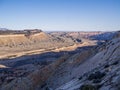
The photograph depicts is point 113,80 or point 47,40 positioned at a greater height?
point 113,80

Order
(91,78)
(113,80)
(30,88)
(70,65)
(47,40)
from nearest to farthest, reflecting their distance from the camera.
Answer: (113,80) < (91,78) < (30,88) < (70,65) < (47,40)

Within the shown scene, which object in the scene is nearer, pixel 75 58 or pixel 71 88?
pixel 71 88

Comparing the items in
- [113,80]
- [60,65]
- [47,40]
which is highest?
[113,80]

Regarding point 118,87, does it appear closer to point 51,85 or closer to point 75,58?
point 51,85

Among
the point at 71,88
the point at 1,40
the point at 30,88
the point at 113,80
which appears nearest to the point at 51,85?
the point at 30,88

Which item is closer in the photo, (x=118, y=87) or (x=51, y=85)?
(x=118, y=87)

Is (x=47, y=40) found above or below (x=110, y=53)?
below

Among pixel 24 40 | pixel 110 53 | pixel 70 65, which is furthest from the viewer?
pixel 24 40

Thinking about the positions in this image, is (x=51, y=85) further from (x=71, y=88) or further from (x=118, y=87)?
(x=118, y=87)

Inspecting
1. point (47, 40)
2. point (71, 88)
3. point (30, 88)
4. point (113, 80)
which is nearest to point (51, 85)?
point (30, 88)
